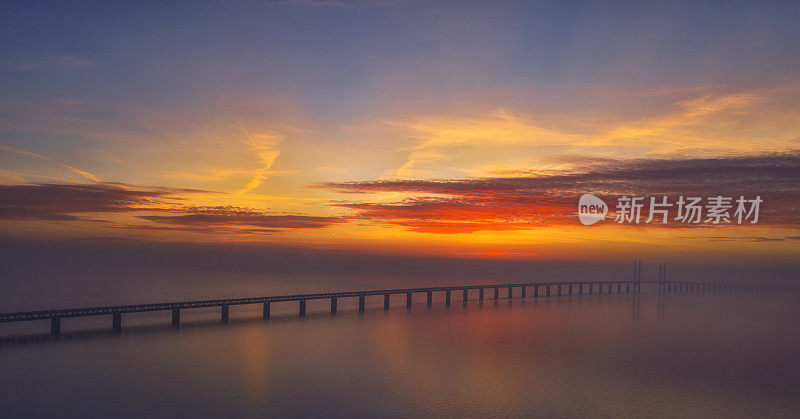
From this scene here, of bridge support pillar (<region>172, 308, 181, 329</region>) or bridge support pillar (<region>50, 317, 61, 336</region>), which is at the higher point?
bridge support pillar (<region>50, 317, 61, 336</region>)

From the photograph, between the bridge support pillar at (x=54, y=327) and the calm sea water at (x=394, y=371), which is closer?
the calm sea water at (x=394, y=371)

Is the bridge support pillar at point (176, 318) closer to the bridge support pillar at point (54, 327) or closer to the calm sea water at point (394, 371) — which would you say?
the calm sea water at point (394, 371)

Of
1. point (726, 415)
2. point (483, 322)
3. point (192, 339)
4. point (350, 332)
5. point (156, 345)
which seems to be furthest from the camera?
point (483, 322)

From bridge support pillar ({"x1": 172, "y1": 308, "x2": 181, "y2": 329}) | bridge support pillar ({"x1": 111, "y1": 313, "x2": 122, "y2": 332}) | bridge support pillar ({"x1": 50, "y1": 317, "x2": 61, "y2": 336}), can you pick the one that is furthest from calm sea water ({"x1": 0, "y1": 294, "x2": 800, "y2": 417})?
bridge support pillar ({"x1": 50, "y1": 317, "x2": 61, "y2": 336})

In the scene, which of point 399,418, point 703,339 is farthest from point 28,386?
point 703,339

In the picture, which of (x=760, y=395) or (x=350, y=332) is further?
(x=350, y=332)

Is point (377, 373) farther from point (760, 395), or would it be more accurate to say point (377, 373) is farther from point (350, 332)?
point (760, 395)

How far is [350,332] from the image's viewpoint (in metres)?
115

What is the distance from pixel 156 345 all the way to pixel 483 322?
83863 millimetres

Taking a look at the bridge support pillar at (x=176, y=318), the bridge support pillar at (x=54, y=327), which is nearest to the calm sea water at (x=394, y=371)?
the bridge support pillar at (x=176, y=318)

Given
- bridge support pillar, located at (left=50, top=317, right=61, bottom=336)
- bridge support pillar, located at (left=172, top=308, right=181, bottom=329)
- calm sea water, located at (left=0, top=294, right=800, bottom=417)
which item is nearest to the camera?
calm sea water, located at (left=0, top=294, right=800, bottom=417)

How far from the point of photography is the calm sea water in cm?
5819

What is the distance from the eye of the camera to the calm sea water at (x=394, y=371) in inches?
2291

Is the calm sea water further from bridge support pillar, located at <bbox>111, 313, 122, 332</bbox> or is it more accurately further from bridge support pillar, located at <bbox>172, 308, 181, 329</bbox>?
bridge support pillar, located at <bbox>172, 308, 181, 329</bbox>
